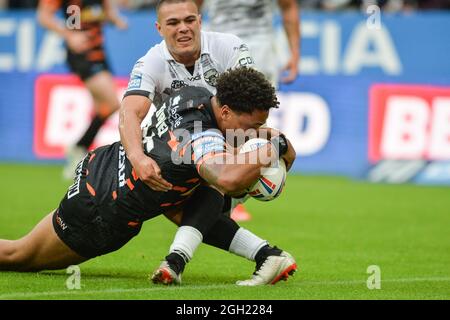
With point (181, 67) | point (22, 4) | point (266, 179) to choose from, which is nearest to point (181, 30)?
point (181, 67)

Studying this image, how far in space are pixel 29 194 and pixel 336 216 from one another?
3.64 metres

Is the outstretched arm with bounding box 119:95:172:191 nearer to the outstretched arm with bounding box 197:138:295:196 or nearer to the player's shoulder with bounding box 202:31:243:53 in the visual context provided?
the outstretched arm with bounding box 197:138:295:196

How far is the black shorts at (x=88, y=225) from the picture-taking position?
21.2 ft

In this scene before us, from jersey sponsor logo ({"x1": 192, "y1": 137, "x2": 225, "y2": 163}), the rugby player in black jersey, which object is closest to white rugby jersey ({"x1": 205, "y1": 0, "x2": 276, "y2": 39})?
the rugby player in black jersey

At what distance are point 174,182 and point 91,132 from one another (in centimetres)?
696

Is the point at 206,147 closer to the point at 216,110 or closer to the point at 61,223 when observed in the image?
the point at 216,110

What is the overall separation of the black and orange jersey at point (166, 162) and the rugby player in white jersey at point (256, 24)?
3780 mm

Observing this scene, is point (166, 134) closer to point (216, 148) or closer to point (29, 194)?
point (216, 148)

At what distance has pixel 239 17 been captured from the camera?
10.2m

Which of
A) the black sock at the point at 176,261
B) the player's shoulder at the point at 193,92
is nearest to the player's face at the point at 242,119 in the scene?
the player's shoulder at the point at 193,92

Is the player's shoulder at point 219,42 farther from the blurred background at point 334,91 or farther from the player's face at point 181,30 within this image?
the blurred background at point 334,91

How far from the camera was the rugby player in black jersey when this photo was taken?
5.96 m

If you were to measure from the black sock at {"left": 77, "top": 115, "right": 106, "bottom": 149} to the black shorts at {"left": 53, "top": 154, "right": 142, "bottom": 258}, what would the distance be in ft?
20.9

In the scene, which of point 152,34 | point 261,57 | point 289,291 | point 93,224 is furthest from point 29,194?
point 289,291
